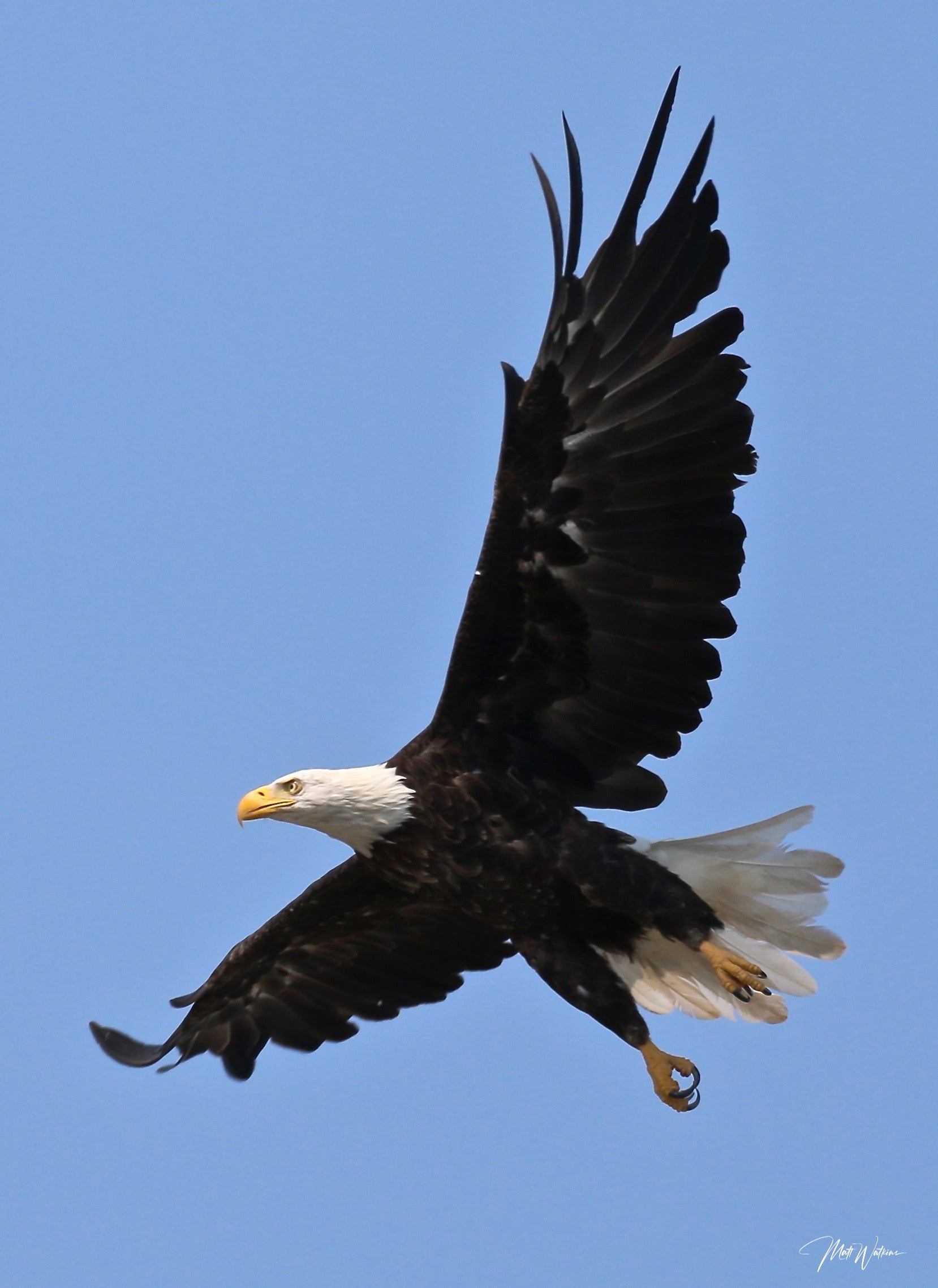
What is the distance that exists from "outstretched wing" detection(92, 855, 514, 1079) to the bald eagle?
36cm

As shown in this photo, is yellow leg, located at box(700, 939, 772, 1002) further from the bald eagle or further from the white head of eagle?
the white head of eagle

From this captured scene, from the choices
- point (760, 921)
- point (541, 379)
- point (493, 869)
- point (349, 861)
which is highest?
point (541, 379)

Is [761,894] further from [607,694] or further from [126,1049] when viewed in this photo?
[126,1049]

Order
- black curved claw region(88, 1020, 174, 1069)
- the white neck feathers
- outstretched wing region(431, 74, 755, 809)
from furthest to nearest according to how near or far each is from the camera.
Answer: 1. black curved claw region(88, 1020, 174, 1069)
2. the white neck feathers
3. outstretched wing region(431, 74, 755, 809)

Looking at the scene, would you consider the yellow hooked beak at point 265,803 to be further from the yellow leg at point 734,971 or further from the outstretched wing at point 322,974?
the yellow leg at point 734,971

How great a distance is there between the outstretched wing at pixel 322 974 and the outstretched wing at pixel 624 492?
5.75 feet

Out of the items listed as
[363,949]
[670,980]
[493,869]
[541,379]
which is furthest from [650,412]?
[363,949]

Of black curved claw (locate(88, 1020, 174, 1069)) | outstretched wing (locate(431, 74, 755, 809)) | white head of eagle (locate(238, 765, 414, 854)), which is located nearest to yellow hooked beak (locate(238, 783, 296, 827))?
white head of eagle (locate(238, 765, 414, 854))

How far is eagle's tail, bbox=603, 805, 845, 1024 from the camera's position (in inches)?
374

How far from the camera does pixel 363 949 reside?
10.9 metres

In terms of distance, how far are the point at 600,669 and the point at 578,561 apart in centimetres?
53

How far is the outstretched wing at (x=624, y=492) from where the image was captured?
870cm

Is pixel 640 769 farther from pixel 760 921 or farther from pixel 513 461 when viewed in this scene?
pixel 513 461

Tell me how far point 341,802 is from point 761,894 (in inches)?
73.2
